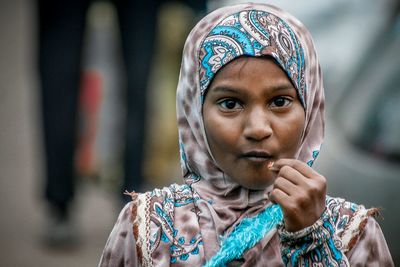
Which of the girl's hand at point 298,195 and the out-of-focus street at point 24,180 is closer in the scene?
the girl's hand at point 298,195

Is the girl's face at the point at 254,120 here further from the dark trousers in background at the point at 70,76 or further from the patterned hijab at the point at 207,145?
the dark trousers in background at the point at 70,76

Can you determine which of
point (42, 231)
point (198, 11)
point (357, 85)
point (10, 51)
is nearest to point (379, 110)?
point (357, 85)

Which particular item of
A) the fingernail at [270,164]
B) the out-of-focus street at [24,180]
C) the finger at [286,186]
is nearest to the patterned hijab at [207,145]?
the fingernail at [270,164]

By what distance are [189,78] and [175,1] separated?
364 cm

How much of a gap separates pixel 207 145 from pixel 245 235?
1.01 ft

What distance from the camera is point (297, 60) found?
10.7 feet

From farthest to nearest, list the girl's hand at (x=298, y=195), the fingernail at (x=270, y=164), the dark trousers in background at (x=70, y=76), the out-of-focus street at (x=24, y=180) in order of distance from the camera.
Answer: the out-of-focus street at (x=24, y=180) < the dark trousers in background at (x=70, y=76) < the fingernail at (x=270, y=164) < the girl's hand at (x=298, y=195)

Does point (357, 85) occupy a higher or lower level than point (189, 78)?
lower

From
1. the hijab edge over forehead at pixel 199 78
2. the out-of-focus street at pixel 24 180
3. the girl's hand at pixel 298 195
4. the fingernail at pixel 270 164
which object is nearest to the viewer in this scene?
the girl's hand at pixel 298 195

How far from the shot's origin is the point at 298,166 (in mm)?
3031

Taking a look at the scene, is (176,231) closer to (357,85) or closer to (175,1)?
(357,85)

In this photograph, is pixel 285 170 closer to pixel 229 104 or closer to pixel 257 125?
pixel 257 125

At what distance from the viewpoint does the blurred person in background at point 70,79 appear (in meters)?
6.66

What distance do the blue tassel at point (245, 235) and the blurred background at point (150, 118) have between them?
7.69 feet
